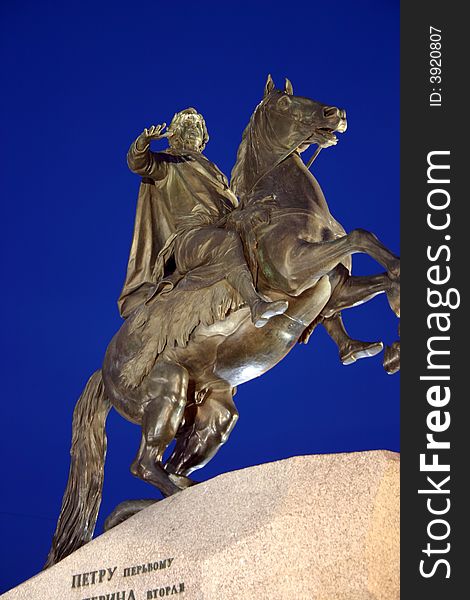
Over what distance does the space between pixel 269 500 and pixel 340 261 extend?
1.54 meters

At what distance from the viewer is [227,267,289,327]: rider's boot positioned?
20.4 feet

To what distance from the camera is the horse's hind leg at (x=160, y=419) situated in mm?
6570

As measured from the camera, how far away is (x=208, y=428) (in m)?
6.93

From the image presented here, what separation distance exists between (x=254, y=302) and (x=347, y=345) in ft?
2.45

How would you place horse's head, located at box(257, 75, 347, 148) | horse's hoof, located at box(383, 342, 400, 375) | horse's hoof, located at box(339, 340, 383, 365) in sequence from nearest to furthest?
horse's hoof, located at box(383, 342, 400, 375)
horse's hoof, located at box(339, 340, 383, 365)
horse's head, located at box(257, 75, 347, 148)

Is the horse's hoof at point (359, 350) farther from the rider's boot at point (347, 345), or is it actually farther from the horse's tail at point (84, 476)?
the horse's tail at point (84, 476)

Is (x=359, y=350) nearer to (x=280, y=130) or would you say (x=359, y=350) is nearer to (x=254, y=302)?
(x=254, y=302)

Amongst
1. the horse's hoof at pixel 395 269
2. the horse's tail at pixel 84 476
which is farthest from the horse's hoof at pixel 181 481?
the horse's hoof at pixel 395 269

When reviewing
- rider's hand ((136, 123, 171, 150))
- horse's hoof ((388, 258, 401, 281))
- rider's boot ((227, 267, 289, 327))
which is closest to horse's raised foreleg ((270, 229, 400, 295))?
horse's hoof ((388, 258, 401, 281))

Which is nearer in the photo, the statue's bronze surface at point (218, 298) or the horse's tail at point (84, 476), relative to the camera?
the statue's bronze surface at point (218, 298)

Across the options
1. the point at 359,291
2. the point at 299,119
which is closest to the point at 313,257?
the point at 359,291

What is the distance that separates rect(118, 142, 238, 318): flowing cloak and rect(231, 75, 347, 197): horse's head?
0.66 feet

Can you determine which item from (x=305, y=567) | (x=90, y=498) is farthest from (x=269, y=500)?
(x=90, y=498)

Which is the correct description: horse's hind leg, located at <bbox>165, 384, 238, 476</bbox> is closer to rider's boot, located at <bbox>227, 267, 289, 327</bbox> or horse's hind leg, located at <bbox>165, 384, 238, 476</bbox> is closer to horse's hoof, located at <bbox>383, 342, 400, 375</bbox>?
rider's boot, located at <bbox>227, 267, 289, 327</bbox>
